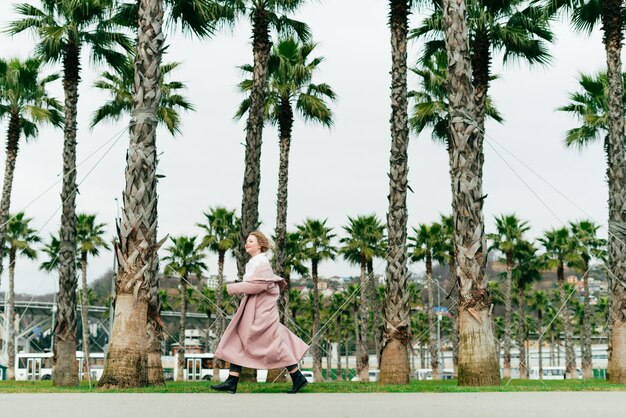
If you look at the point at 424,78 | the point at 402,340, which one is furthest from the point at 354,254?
the point at 402,340

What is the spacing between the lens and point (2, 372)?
181ft

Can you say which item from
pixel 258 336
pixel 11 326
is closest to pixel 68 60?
pixel 258 336

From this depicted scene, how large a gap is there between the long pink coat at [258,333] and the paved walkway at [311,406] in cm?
60

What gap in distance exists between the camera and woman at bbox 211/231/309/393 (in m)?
7.96

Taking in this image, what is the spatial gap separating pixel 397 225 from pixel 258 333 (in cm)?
863

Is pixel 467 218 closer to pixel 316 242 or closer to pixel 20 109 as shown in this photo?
pixel 20 109

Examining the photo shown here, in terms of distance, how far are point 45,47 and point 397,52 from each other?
36.3 ft

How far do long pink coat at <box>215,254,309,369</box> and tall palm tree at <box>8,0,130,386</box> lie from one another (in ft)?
41.9

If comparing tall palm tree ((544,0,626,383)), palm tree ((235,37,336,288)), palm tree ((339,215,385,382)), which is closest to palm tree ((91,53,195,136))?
palm tree ((235,37,336,288))

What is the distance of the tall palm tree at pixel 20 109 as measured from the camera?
1027 inches

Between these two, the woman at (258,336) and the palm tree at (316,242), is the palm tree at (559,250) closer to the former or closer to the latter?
the palm tree at (316,242)

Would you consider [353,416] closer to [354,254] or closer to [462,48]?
[462,48]

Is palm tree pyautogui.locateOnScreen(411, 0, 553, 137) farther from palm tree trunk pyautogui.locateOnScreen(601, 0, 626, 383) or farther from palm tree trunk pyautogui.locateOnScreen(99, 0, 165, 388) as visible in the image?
palm tree trunk pyautogui.locateOnScreen(99, 0, 165, 388)

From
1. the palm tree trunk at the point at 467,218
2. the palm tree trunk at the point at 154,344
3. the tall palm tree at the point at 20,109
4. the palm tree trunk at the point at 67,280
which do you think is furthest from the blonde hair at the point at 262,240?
the tall palm tree at the point at 20,109
